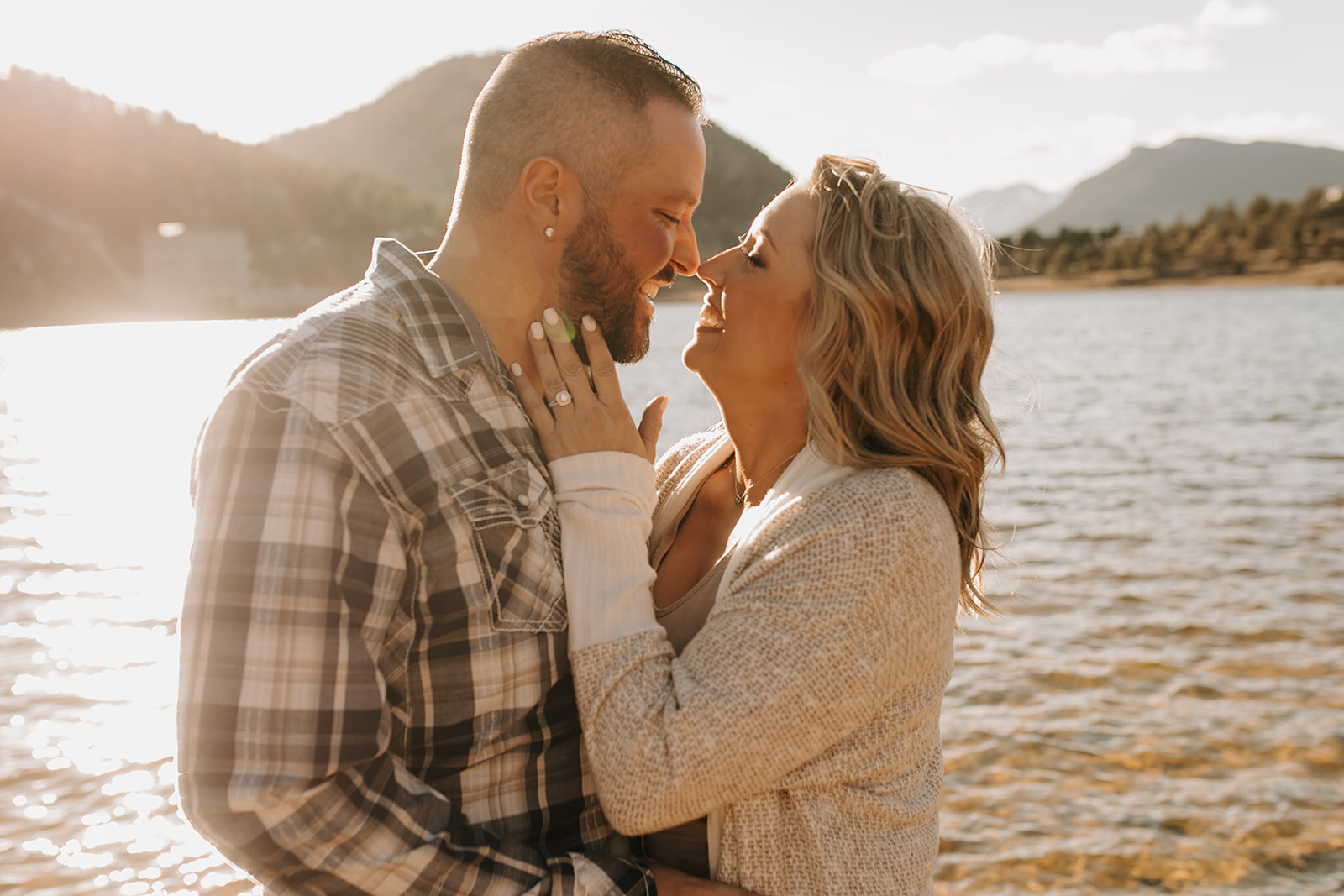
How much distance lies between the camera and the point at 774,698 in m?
2.02

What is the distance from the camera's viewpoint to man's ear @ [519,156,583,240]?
2.35 metres

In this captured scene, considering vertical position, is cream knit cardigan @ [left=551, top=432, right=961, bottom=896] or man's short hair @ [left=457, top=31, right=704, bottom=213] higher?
man's short hair @ [left=457, top=31, right=704, bottom=213]

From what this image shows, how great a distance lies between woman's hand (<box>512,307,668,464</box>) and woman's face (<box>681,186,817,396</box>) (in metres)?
0.43

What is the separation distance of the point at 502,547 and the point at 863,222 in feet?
4.34

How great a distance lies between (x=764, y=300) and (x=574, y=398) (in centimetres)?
73

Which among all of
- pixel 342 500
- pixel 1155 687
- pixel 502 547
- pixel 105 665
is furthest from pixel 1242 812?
pixel 105 665

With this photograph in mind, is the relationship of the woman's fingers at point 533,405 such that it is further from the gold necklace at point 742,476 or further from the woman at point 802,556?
the gold necklace at point 742,476

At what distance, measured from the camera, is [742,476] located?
3020 mm

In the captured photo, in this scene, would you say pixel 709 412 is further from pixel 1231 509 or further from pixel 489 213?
pixel 489 213

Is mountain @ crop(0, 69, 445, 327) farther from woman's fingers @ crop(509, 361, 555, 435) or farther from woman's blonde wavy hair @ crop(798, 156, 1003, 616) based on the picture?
woman's blonde wavy hair @ crop(798, 156, 1003, 616)

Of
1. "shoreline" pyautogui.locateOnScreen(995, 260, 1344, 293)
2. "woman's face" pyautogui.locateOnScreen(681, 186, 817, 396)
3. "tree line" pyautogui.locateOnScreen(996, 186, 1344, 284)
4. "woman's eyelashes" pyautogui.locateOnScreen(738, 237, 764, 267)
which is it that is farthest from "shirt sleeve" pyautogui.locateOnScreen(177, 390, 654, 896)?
"tree line" pyautogui.locateOnScreen(996, 186, 1344, 284)

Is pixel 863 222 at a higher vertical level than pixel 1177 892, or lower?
higher

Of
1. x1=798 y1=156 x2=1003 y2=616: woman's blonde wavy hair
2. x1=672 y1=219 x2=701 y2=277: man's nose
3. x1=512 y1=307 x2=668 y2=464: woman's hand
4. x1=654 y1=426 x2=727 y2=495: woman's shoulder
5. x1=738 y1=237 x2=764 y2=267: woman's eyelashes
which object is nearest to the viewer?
x1=512 y1=307 x2=668 y2=464: woman's hand

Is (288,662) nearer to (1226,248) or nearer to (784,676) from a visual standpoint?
(784,676)
